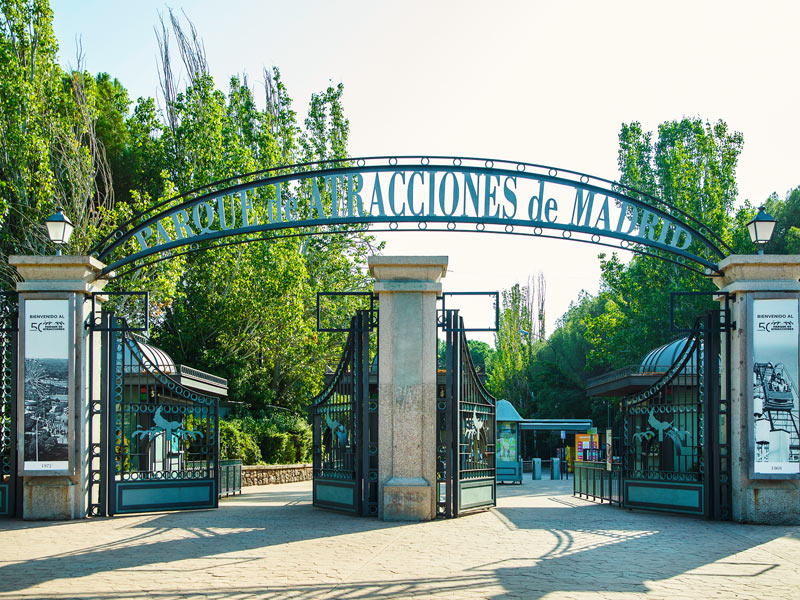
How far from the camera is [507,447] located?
28031 mm

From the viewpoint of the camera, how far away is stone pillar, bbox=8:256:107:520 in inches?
502

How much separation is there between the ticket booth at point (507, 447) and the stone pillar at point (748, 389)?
14.4 metres

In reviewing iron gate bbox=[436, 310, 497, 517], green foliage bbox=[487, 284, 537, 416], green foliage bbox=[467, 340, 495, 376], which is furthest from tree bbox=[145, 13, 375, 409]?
green foliage bbox=[467, 340, 495, 376]

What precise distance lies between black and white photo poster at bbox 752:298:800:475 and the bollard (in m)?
21.6

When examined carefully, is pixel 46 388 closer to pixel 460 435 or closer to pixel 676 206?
pixel 460 435

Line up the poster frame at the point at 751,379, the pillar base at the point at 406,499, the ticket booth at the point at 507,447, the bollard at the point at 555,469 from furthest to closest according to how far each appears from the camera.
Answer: the bollard at the point at 555,469 → the ticket booth at the point at 507,447 → the pillar base at the point at 406,499 → the poster frame at the point at 751,379

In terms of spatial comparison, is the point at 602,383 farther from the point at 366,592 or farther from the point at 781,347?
the point at 366,592

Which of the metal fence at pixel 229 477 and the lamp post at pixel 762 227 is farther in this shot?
the metal fence at pixel 229 477

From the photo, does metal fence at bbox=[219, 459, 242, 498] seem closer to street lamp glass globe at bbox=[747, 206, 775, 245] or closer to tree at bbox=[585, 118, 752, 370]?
street lamp glass globe at bbox=[747, 206, 775, 245]

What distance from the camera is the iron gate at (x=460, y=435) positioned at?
13.3 meters

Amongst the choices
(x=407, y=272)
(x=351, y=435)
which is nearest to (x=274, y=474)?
(x=351, y=435)

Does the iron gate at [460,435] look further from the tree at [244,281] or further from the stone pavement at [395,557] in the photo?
the tree at [244,281]

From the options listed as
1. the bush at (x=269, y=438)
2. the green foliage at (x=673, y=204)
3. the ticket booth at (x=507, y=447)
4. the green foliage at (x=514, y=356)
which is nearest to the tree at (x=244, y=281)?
the bush at (x=269, y=438)

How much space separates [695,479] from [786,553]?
11.8 feet
